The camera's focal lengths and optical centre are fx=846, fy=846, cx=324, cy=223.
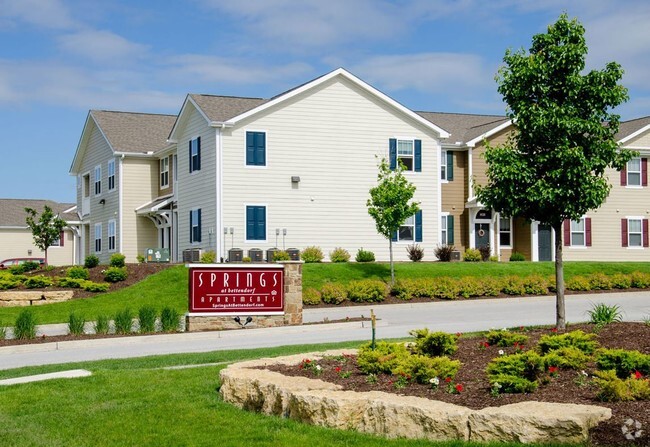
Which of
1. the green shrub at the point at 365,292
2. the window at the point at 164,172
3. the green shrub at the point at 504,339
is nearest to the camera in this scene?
the green shrub at the point at 504,339

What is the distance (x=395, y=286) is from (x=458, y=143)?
1364 centimetres

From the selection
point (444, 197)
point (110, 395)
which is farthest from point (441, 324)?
point (444, 197)

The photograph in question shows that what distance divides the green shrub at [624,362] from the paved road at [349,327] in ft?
32.5

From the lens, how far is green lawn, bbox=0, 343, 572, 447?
334 inches

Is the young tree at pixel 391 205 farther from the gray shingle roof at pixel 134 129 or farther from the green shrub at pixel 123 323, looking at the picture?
the gray shingle roof at pixel 134 129

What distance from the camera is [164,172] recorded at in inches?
1743

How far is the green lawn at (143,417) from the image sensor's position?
8.48m

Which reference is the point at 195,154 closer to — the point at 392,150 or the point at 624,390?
the point at 392,150

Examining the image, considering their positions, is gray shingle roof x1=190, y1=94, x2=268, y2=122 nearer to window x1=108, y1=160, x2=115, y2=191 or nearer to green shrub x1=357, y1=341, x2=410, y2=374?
window x1=108, y1=160, x2=115, y2=191

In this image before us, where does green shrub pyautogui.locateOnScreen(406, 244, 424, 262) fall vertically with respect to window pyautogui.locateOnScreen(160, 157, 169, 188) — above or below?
below

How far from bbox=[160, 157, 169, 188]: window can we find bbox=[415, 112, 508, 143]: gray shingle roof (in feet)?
44.9

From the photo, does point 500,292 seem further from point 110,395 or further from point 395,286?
point 110,395

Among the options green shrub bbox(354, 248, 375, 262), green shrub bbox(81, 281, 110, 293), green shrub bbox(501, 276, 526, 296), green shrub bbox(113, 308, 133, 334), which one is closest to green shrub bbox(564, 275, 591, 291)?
green shrub bbox(501, 276, 526, 296)

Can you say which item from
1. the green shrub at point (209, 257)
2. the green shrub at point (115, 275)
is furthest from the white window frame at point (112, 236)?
the green shrub at point (115, 275)
